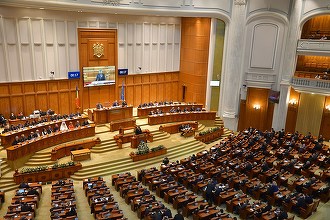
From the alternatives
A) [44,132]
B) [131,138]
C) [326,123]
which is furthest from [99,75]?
[326,123]

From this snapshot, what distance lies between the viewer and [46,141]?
16.9 meters

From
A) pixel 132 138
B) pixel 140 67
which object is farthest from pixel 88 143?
pixel 140 67

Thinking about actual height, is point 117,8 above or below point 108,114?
above

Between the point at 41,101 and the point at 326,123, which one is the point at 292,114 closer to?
the point at 326,123

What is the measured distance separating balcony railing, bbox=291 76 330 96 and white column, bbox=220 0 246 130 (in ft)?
13.2

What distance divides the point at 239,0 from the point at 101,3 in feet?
31.5

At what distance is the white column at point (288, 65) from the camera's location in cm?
2038

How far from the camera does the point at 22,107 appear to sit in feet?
63.6

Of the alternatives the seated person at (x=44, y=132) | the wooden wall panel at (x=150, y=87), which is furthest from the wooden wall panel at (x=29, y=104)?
the wooden wall panel at (x=150, y=87)

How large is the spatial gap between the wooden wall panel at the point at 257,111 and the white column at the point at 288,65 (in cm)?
64

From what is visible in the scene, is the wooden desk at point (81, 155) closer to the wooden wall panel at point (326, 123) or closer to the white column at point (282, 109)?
the white column at point (282, 109)

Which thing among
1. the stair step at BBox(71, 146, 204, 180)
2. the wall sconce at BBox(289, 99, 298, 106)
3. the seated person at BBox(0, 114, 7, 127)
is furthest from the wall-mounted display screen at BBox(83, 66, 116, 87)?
the wall sconce at BBox(289, 99, 298, 106)

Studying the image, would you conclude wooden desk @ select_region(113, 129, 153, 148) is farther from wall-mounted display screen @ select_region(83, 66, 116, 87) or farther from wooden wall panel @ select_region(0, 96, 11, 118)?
wooden wall panel @ select_region(0, 96, 11, 118)

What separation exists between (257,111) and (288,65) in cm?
406
